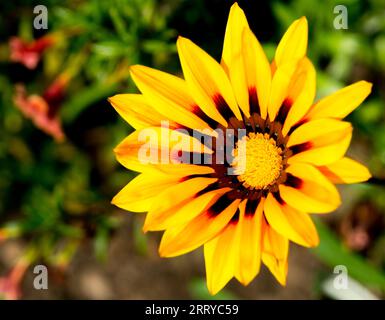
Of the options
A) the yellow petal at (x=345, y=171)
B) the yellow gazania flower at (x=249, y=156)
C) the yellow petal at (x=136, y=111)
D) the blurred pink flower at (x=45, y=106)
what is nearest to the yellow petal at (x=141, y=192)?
the yellow gazania flower at (x=249, y=156)

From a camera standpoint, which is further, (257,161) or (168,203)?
(257,161)

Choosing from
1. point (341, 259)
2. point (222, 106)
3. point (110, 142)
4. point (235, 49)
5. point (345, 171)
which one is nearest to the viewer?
point (345, 171)

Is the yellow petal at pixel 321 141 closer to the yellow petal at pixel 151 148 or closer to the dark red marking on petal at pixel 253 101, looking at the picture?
the dark red marking on petal at pixel 253 101

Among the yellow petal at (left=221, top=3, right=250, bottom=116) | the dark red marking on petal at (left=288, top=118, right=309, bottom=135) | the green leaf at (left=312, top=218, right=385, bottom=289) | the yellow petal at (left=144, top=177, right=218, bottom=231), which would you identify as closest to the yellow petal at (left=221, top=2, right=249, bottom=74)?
the yellow petal at (left=221, top=3, right=250, bottom=116)

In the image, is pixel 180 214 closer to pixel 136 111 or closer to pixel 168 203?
pixel 168 203

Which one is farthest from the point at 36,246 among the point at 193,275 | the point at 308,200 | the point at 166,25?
the point at 308,200

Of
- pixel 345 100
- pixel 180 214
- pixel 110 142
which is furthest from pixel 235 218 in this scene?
pixel 110 142

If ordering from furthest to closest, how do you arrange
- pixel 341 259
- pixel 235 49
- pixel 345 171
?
pixel 341 259 → pixel 235 49 → pixel 345 171

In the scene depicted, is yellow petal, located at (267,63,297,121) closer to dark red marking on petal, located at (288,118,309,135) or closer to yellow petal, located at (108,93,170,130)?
dark red marking on petal, located at (288,118,309,135)
